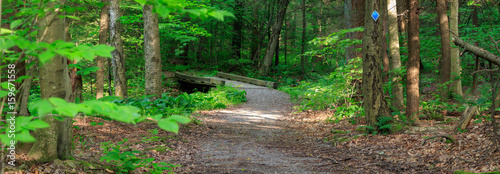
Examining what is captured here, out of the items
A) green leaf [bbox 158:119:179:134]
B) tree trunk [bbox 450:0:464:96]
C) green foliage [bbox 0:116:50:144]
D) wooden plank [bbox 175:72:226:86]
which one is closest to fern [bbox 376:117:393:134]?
tree trunk [bbox 450:0:464:96]

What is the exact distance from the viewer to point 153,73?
→ 32.4ft

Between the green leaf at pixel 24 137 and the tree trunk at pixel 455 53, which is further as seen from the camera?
the tree trunk at pixel 455 53

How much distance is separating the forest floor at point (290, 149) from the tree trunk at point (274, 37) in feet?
55.7

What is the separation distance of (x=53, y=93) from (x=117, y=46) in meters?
7.66

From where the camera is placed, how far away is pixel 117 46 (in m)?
10.6

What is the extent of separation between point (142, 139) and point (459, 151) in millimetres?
5412

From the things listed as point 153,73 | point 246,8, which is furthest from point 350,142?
point 246,8

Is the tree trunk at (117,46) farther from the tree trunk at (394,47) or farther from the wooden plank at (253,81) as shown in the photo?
the wooden plank at (253,81)

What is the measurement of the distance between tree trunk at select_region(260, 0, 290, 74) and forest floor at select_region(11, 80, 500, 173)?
16964 millimetres

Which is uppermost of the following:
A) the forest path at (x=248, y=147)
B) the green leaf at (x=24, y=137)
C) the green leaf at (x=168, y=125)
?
the green leaf at (x=168, y=125)

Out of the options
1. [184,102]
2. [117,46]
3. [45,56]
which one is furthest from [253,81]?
[45,56]

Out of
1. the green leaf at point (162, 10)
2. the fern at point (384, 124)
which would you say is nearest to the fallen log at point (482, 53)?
the fern at point (384, 124)

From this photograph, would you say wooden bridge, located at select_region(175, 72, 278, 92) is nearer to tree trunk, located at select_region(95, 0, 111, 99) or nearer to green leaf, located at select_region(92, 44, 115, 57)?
tree trunk, located at select_region(95, 0, 111, 99)

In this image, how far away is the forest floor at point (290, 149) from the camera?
4657mm
